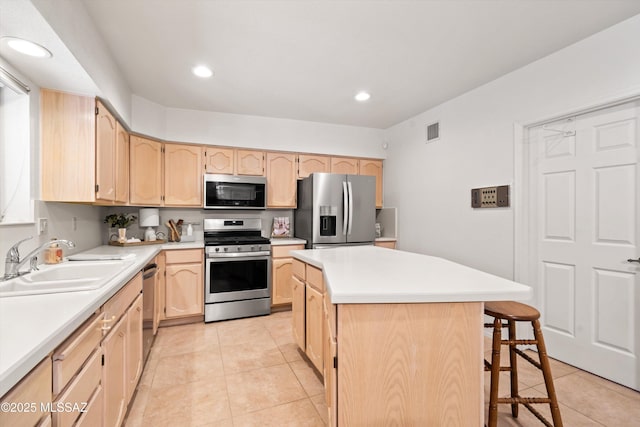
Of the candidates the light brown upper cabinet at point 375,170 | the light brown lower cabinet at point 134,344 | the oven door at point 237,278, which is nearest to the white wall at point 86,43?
the light brown lower cabinet at point 134,344

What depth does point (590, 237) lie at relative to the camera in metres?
2.24

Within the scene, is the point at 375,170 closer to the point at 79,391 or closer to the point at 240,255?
the point at 240,255

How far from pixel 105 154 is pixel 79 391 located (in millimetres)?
1838

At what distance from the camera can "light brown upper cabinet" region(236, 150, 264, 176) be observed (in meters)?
3.80

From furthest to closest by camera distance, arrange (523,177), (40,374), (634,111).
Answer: (523,177), (634,111), (40,374)

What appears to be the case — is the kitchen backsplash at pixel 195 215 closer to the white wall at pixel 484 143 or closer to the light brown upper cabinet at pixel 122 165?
the light brown upper cabinet at pixel 122 165

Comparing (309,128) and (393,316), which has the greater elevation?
(309,128)

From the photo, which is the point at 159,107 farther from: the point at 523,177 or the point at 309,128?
the point at 523,177

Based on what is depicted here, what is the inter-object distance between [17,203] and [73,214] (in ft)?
2.33

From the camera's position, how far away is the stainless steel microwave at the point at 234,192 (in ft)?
11.8

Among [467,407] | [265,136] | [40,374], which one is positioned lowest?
[467,407]

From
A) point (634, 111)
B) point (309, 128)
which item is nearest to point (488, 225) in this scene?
point (634, 111)

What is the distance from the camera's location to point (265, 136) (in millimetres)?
3893

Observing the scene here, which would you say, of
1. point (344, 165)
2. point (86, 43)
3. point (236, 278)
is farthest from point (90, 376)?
point (344, 165)
